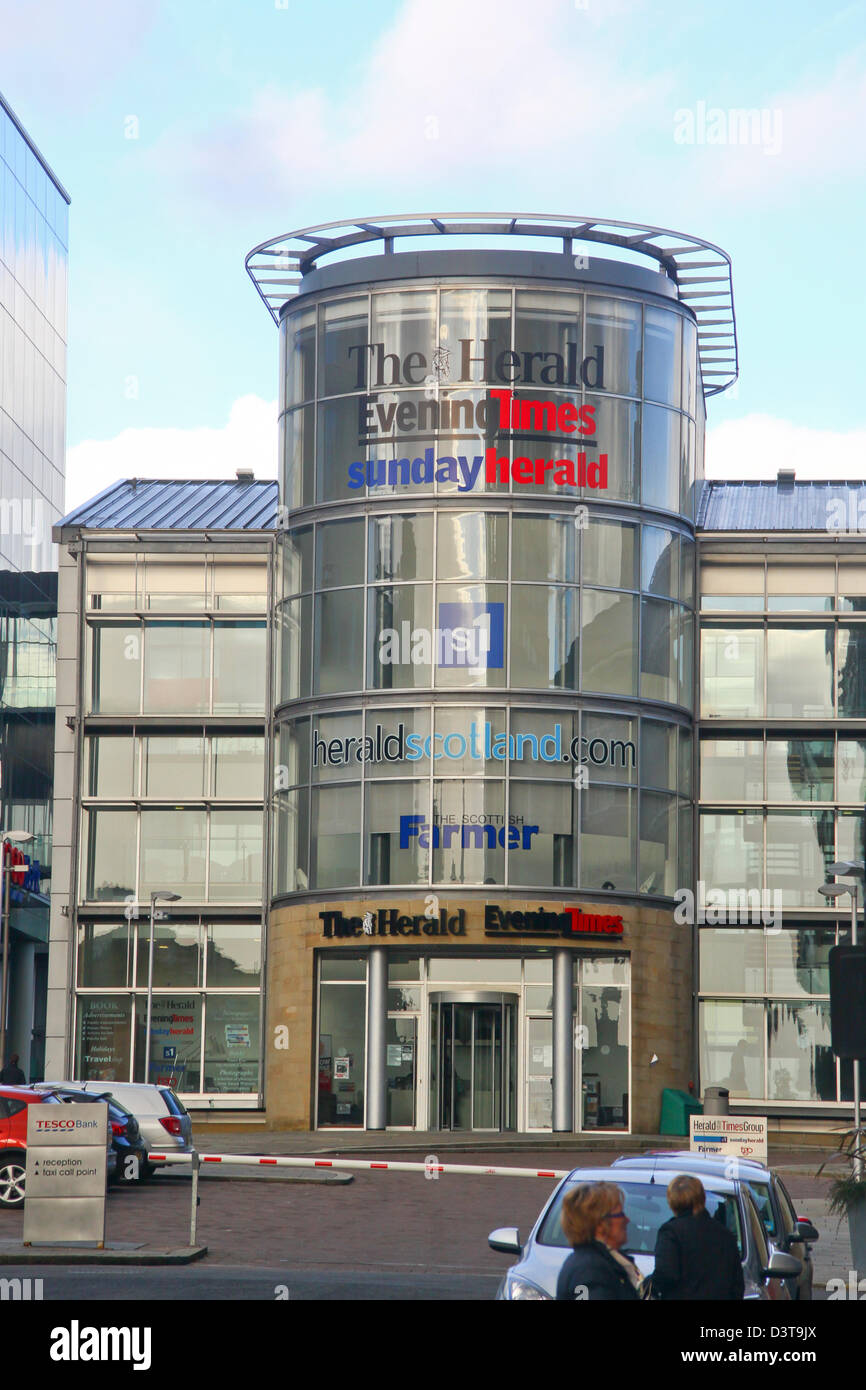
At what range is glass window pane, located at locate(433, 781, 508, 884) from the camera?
4491 centimetres

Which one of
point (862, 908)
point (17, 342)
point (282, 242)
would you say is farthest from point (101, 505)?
point (862, 908)

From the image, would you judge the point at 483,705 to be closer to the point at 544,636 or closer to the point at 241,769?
the point at 544,636

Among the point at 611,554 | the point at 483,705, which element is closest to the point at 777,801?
the point at 611,554

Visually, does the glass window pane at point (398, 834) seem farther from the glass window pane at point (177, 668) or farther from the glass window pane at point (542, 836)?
the glass window pane at point (177, 668)

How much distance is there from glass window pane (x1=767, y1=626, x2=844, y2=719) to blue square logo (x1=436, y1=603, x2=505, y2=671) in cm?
771

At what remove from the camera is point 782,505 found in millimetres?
55531

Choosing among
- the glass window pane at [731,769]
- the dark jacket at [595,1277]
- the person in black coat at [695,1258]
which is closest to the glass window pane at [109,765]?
the glass window pane at [731,769]

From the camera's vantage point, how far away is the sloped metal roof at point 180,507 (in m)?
51.8

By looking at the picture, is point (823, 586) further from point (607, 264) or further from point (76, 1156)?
point (76, 1156)

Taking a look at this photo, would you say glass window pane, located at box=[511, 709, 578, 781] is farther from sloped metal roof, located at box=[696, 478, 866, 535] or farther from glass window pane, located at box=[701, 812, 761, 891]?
sloped metal roof, located at box=[696, 478, 866, 535]

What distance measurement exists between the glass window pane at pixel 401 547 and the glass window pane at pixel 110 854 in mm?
Answer: 9354

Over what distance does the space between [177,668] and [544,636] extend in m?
9.87
